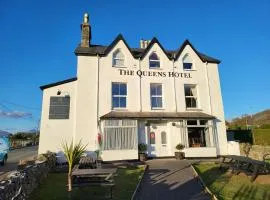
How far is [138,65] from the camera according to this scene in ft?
59.5

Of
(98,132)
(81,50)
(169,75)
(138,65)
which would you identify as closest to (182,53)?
(169,75)

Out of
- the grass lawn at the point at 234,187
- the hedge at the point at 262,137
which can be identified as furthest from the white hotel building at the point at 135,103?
the grass lawn at the point at 234,187

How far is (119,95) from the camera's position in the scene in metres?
17.4

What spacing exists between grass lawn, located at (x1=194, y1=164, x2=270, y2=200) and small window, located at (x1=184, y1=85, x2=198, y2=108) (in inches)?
326

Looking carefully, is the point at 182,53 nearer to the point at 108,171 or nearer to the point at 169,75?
the point at 169,75

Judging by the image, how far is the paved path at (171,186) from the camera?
24.6 feet

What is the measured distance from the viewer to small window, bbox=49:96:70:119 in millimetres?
16125

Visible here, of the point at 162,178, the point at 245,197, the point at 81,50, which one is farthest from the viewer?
the point at 81,50

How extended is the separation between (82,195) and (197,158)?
1108 centimetres

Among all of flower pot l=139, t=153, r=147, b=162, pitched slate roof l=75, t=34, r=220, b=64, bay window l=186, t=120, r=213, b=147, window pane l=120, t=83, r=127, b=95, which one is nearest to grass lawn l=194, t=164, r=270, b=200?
flower pot l=139, t=153, r=147, b=162

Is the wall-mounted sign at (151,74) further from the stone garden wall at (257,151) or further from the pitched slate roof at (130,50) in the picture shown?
the stone garden wall at (257,151)

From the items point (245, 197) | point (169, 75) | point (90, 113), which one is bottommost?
point (245, 197)

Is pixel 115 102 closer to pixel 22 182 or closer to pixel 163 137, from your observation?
pixel 163 137

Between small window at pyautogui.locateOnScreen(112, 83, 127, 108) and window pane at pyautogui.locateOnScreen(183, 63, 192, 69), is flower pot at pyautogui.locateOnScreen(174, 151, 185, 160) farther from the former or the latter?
window pane at pyautogui.locateOnScreen(183, 63, 192, 69)
